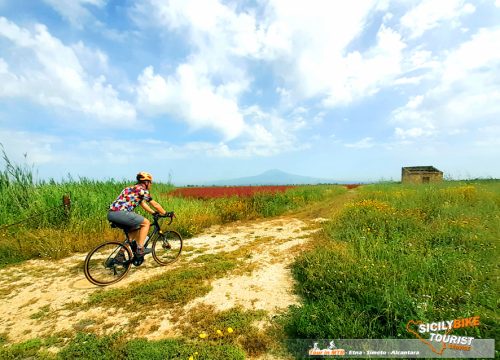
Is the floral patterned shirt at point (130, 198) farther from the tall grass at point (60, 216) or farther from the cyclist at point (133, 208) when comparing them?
the tall grass at point (60, 216)

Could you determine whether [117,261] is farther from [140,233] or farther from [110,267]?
[140,233]

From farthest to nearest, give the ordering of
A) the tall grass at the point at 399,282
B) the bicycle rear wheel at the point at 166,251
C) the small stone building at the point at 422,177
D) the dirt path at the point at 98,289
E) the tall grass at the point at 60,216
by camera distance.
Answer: the small stone building at the point at 422,177 → the tall grass at the point at 60,216 → the bicycle rear wheel at the point at 166,251 → the dirt path at the point at 98,289 → the tall grass at the point at 399,282

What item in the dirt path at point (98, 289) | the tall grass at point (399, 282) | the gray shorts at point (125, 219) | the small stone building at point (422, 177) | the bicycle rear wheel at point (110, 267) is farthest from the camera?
the small stone building at point (422, 177)

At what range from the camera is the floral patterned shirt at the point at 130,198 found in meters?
5.60

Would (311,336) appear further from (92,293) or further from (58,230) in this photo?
(58,230)

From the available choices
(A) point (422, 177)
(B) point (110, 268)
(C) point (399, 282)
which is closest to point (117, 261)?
(B) point (110, 268)

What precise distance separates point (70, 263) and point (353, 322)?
A: 744cm

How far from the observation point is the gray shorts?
5523 millimetres

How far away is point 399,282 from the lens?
383 cm

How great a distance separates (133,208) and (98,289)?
183 centimetres

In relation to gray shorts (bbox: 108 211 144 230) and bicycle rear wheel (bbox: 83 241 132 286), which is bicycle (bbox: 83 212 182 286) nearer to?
bicycle rear wheel (bbox: 83 241 132 286)

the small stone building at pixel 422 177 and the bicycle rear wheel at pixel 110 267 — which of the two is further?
the small stone building at pixel 422 177

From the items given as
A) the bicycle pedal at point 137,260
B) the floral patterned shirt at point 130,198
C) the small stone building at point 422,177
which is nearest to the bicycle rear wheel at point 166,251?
the bicycle pedal at point 137,260

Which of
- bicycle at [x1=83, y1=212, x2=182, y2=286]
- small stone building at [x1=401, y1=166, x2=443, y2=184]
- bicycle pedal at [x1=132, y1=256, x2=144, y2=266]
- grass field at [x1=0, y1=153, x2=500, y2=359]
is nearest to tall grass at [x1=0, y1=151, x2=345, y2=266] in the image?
grass field at [x1=0, y1=153, x2=500, y2=359]
